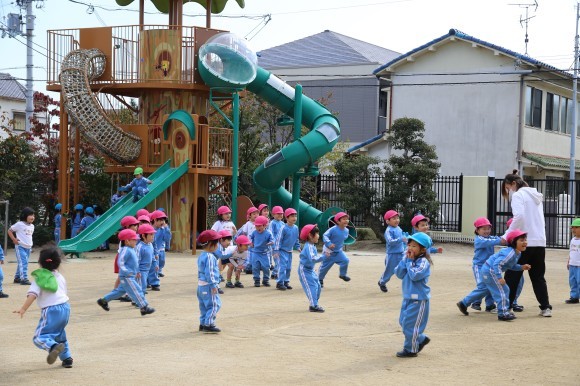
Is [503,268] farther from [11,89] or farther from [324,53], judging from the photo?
[11,89]

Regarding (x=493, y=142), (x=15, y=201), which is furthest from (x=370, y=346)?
(x=493, y=142)

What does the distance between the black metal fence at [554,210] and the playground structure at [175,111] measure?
567 cm

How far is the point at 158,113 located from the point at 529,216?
15481 mm

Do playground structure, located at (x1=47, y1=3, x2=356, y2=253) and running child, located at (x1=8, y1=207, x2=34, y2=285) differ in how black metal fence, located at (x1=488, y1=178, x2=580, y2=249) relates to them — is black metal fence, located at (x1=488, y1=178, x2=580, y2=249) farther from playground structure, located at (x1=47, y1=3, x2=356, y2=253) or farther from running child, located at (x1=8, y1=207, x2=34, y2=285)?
running child, located at (x1=8, y1=207, x2=34, y2=285)

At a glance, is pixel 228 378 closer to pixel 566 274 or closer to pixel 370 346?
pixel 370 346

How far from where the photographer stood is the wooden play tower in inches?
949

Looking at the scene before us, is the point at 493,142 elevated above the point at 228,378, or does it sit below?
above

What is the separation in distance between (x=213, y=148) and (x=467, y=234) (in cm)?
975

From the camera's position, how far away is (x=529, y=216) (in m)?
12.1

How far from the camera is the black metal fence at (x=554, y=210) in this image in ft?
87.0

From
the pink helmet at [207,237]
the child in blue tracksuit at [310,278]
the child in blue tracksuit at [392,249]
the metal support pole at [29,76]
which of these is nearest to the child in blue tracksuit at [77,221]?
the metal support pole at [29,76]

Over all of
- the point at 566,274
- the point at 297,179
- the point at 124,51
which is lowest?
the point at 566,274

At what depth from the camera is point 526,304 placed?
13.7 metres

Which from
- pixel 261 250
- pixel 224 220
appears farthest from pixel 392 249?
pixel 224 220
